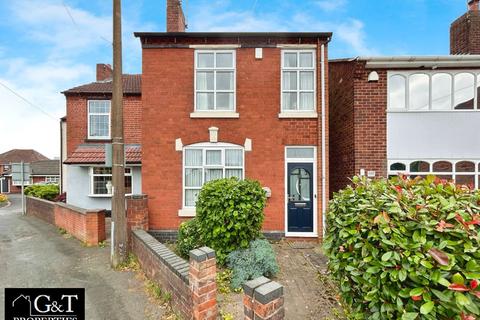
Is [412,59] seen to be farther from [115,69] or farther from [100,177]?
[100,177]

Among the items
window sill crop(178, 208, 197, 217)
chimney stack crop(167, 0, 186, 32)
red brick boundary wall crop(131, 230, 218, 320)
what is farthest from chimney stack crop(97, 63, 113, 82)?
red brick boundary wall crop(131, 230, 218, 320)

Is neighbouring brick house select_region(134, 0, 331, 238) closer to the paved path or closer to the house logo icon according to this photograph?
the paved path

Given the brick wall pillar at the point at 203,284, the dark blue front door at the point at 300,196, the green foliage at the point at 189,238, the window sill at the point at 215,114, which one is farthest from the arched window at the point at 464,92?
the brick wall pillar at the point at 203,284

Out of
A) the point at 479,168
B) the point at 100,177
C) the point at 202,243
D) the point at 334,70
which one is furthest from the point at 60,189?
the point at 479,168

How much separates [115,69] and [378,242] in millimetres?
6184

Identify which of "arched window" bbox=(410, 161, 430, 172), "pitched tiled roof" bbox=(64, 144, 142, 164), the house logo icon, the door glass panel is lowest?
the house logo icon

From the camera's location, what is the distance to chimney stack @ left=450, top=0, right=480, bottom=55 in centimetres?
970

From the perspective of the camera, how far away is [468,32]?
384 inches

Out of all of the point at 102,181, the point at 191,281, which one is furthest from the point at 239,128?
the point at 102,181

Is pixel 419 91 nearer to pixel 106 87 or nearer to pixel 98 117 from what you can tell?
pixel 98 117

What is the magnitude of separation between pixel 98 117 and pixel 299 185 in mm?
10722

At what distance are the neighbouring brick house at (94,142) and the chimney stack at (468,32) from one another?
14293mm

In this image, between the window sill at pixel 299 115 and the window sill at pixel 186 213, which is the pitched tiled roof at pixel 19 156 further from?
the window sill at pixel 299 115

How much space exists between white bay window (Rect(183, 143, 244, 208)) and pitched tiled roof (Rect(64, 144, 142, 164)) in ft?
14.9
